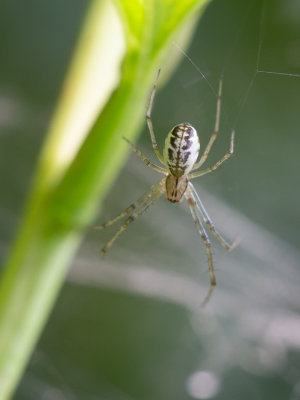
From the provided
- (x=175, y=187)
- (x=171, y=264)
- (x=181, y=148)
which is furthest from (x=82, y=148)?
(x=171, y=264)

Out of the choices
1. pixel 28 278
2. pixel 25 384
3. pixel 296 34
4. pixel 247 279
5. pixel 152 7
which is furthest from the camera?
pixel 25 384

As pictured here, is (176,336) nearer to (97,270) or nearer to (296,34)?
(97,270)

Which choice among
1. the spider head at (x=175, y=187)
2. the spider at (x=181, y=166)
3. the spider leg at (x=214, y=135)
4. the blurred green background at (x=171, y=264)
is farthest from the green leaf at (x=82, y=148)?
the blurred green background at (x=171, y=264)

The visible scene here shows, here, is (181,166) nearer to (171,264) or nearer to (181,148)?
(181,148)

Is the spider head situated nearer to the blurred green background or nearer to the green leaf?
the blurred green background

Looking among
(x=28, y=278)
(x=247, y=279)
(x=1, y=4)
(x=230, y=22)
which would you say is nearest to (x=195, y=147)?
(x=28, y=278)

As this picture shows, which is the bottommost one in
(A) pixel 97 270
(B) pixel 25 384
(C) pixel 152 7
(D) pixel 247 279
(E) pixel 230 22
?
(B) pixel 25 384

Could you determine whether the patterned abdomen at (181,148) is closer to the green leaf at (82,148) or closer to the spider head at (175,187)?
the spider head at (175,187)
